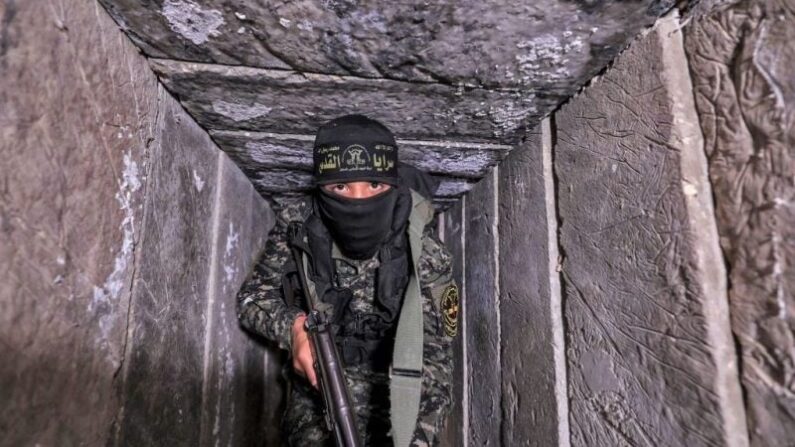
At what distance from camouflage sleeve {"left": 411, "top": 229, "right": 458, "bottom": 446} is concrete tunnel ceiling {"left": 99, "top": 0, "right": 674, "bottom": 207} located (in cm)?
57

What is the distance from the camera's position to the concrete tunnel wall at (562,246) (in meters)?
0.74

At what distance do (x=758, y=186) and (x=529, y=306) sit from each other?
2.94ft

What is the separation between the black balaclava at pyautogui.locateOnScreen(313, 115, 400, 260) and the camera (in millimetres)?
1572

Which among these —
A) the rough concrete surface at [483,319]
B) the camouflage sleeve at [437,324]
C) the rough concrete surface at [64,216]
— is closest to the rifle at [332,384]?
the camouflage sleeve at [437,324]

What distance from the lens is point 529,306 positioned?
5.10 feet

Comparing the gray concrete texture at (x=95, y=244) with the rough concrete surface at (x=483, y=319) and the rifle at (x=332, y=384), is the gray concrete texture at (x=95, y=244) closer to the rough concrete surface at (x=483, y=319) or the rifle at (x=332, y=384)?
the rifle at (x=332, y=384)

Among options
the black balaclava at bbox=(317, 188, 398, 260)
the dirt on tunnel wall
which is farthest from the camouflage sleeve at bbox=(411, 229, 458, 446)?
the dirt on tunnel wall

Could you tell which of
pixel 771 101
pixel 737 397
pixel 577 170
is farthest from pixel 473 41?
pixel 737 397

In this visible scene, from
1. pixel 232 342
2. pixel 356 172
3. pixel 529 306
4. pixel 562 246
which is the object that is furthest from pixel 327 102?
pixel 232 342

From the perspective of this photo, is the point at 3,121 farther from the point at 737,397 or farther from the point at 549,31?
the point at 737,397

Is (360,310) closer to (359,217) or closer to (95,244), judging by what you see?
(359,217)

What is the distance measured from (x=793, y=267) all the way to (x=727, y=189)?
20 centimetres

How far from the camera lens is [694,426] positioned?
32.6 inches

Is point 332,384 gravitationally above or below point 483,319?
below
